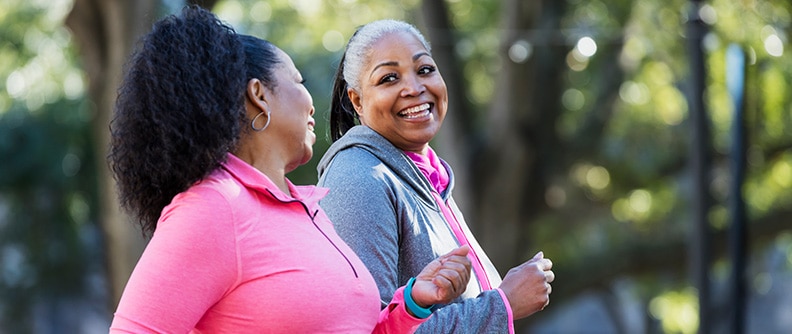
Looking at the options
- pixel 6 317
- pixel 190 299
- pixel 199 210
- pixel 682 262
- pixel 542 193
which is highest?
pixel 199 210

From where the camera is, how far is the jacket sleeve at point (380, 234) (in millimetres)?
2428

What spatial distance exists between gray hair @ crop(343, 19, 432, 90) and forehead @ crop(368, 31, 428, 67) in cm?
1

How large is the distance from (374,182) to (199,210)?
63 cm

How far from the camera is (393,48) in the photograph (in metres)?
2.78

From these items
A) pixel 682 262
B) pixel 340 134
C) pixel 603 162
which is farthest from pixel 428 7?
pixel 340 134

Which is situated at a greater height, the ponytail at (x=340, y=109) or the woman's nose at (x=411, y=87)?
the woman's nose at (x=411, y=87)

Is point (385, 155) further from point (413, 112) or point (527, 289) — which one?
point (527, 289)

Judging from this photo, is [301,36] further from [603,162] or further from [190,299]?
[190,299]

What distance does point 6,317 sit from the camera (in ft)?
62.7

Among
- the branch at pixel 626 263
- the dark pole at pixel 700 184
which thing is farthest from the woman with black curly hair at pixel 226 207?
the branch at pixel 626 263

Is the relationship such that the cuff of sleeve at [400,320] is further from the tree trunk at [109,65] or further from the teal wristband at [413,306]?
the tree trunk at [109,65]

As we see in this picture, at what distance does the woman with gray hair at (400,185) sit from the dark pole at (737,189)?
663cm

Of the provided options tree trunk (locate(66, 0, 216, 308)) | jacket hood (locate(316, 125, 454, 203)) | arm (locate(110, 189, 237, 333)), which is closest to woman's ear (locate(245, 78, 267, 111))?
arm (locate(110, 189, 237, 333))

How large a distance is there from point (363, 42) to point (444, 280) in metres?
0.80
